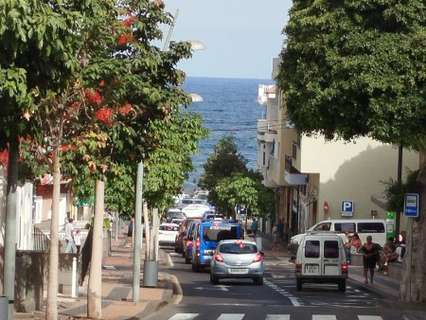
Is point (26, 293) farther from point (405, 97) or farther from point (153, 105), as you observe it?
point (405, 97)

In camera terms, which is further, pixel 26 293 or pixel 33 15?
pixel 26 293

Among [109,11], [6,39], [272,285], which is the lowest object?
[272,285]

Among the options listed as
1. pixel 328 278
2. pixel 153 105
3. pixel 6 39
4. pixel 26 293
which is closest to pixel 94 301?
pixel 26 293

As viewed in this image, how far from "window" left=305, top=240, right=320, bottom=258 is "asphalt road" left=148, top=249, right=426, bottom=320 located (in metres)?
1.20

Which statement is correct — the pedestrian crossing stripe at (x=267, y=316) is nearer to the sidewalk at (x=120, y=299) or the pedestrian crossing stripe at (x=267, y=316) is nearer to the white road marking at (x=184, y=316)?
the white road marking at (x=184, y=316)

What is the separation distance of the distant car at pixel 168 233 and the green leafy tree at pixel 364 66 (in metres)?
44.6

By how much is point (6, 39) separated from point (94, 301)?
39.2 ft

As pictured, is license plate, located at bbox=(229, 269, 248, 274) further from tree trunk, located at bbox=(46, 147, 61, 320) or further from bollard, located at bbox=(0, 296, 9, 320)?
bollard, located at bbox=(0, 296, 9, 320)

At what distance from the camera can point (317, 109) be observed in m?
27.9

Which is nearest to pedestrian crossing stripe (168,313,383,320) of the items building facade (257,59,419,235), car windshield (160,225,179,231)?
building facade (257,59,419,235)

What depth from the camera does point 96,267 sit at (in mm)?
23828

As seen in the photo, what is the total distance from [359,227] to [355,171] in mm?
7650

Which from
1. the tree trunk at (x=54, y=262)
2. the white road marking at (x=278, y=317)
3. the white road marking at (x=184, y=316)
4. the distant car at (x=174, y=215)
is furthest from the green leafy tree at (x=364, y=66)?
the distant car at (x=174, y=215)

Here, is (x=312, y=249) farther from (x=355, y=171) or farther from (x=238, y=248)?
(x=355, y=171)
